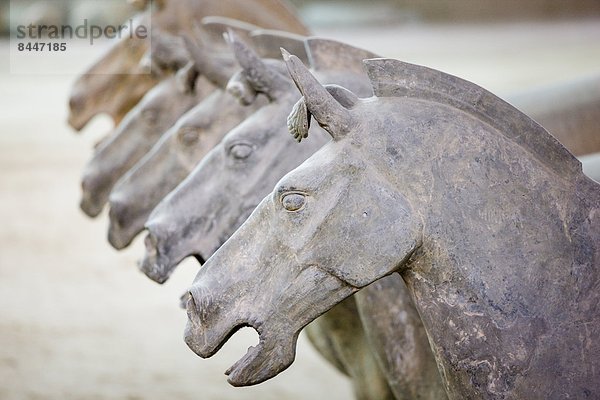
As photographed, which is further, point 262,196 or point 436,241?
point 262,196

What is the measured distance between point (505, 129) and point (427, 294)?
0.29 m

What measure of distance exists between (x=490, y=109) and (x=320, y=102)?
0.27 m

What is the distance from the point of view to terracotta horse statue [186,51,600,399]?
1659 mm

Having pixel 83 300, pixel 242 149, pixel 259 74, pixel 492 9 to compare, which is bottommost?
pixel 242 149

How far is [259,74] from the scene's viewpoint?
2344 mm

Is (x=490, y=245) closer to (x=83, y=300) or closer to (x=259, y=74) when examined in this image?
(x=259, y=74)

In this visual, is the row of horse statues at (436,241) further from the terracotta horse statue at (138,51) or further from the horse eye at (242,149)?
the terracotta horse statue at (138,51)

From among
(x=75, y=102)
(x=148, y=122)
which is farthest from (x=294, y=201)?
Answer: (x=75, y=102)

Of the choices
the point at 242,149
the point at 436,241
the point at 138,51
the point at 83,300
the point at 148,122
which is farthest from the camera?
the point at 83,300

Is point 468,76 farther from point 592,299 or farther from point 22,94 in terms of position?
point 592,299

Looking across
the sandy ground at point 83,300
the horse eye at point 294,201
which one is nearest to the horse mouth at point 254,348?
the horse eye at point 294,201

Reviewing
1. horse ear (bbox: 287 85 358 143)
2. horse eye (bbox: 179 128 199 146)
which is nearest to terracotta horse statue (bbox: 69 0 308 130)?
horse eye (bbox: 179 128 199 146)

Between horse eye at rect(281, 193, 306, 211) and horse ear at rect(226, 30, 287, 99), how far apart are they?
70 centimetres

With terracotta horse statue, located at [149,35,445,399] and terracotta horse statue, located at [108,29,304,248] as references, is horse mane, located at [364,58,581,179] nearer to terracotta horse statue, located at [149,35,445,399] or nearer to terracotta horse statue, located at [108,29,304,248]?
terracotta horse statue, located at [149,35,445,399]
